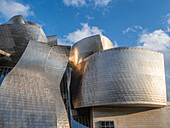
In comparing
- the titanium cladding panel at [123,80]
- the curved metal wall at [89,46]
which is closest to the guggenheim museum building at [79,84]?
the titanium cladding panel at [123,80]

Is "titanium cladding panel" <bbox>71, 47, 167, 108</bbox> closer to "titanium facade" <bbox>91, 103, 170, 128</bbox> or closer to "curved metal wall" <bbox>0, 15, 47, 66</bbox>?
"titanium facade" <bbox>91, 103, 170, 128</bbox>

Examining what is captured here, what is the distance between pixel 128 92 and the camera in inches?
504

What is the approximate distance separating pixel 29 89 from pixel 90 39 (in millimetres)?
12431

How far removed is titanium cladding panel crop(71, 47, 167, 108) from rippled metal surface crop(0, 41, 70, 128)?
388 centimetres

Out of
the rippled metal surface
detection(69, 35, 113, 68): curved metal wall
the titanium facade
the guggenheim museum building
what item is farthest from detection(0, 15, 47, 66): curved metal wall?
the titanium facade

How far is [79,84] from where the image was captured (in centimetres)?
1546

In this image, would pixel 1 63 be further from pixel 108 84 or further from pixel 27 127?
pixel 108 84

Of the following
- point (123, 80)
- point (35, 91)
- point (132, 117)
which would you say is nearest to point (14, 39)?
point (35, 91)

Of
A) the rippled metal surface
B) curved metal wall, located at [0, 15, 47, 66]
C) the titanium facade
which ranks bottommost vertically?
the titanium facade

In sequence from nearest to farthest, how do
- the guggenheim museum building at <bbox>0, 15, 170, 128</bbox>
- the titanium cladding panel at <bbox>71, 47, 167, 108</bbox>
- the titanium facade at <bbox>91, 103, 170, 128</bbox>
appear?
the guggenheim museum building at <bbox>0, 15, 170, 128</bbox> < the titanium cladding panel at <bbox>71, 47, 167, 108</bbox> < the titanium facade at <bbox>91, 103, 170, 128</bbox>

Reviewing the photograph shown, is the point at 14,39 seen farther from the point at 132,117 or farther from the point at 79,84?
the point at 132,117

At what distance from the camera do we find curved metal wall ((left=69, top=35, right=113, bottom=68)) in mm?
19125

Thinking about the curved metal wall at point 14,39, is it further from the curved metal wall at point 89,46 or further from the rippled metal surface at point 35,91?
the curved metal wall at point 89,46

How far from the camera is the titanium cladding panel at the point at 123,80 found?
1280 centimetres
